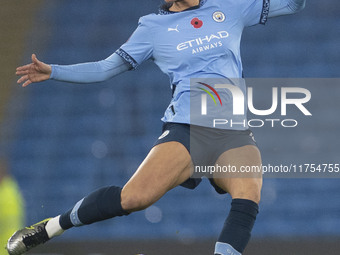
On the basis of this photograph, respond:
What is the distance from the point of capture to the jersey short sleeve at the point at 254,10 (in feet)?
12.3

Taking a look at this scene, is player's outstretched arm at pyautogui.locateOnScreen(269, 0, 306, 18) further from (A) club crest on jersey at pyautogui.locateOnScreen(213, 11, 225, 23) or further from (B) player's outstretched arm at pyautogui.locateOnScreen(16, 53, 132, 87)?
(B) player's outstretched arm at pyautogui.locateOnScreen(16, 53, 132, 87)

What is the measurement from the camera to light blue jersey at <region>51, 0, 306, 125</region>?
3.59 metres

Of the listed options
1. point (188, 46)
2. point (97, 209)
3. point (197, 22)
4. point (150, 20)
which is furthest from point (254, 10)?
point (97, 209)

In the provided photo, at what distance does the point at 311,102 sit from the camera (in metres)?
7.16

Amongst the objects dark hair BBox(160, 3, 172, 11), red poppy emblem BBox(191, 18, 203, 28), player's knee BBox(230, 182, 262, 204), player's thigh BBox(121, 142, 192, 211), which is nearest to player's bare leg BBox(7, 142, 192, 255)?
player's thigh BBox(121, 142, 192, 211)

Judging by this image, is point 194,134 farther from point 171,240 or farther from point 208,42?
point 171,240

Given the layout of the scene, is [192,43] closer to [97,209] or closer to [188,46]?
[188,46]

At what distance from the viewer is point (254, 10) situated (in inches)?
148

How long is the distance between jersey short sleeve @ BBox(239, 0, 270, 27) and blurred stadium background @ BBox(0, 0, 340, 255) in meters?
2.75

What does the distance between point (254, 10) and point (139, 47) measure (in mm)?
646

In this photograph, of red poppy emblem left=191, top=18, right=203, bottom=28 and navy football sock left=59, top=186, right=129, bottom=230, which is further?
red poppy emblem left=191, top=18, right=203, bottom=28

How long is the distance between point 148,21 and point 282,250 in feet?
8.75

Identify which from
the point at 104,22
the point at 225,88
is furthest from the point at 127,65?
the point at 104,22

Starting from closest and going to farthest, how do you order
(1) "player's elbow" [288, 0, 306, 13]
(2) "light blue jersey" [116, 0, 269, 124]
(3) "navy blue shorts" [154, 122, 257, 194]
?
(3) "navy blue shorts" [154, 122, 257, 194] → (2) "light blue jersey" [116, 0, 269, 124] → (1) "player's elbow" [288, 0, 306, 13]
